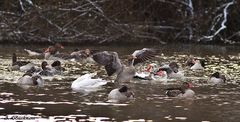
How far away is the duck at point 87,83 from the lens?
1821 centimetres

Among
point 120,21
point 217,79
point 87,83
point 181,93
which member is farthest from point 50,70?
point 120,21

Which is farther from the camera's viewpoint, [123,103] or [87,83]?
[87,83]

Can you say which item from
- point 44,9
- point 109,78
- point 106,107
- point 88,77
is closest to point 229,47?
point 44,9

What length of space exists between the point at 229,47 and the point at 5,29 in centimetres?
1165

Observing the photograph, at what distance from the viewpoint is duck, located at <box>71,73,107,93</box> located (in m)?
18.2

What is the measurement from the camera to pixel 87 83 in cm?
1850

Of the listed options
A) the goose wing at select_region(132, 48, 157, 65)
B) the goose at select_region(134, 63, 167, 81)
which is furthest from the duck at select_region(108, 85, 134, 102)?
the goose wing at select_region(132, 48, 157, 65)

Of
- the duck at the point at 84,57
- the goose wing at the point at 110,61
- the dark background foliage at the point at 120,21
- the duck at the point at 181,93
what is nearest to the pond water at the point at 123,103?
the duck at the point at 181,93

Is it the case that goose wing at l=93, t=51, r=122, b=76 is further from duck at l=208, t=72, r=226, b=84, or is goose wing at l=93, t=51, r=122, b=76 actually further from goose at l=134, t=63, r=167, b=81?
duck at l=208, t=72, r=226, b=84

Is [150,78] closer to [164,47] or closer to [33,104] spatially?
[33,104]

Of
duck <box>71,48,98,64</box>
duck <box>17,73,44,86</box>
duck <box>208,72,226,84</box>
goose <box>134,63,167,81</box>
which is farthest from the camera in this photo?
duck <box>71,48,98,64</box>

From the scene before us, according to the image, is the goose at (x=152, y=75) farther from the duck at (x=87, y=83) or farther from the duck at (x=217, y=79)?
the duck at (x=87, y=83)

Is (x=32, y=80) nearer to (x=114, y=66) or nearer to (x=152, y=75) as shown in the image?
(x=114, y=66)

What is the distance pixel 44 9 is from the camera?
1432 inches
